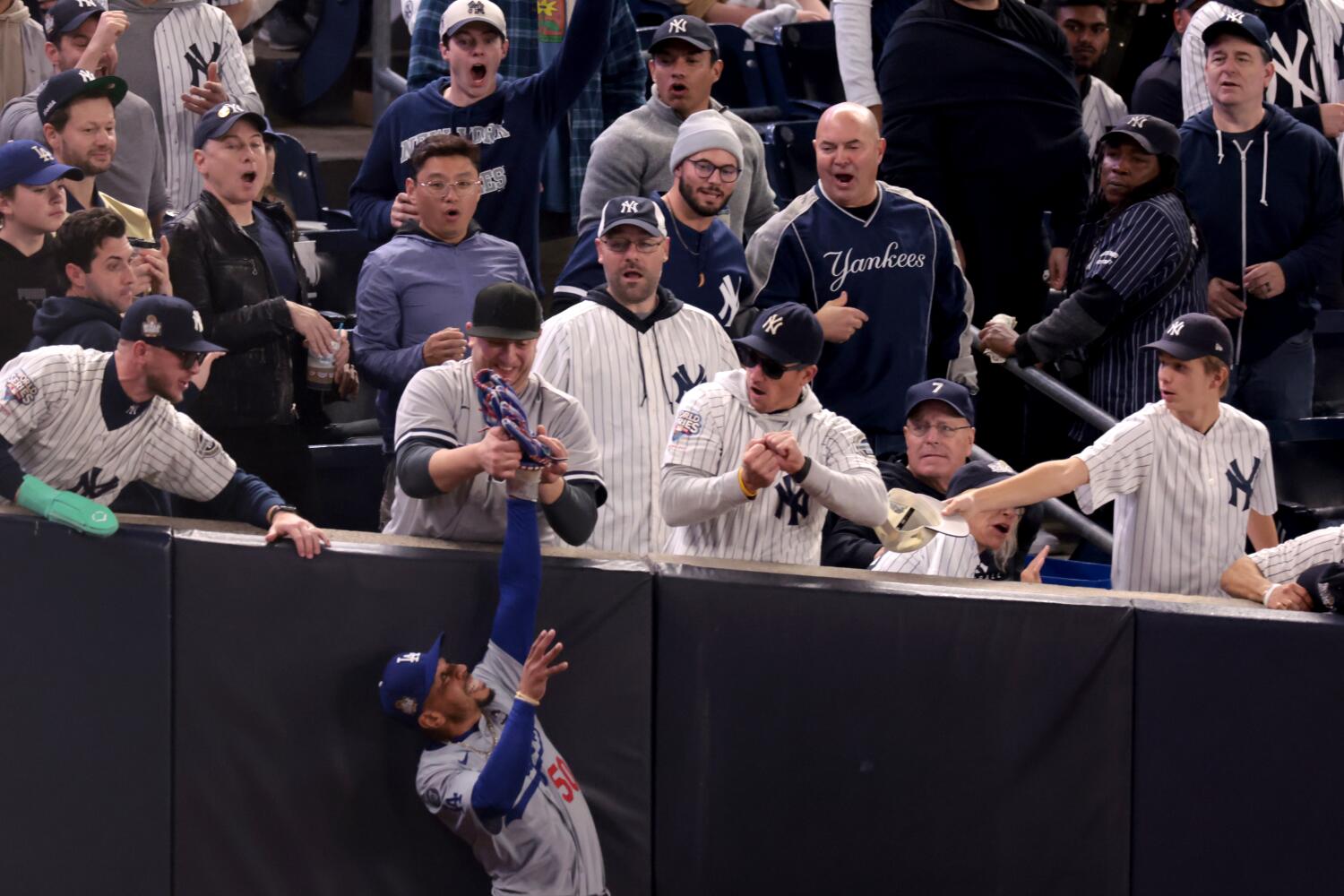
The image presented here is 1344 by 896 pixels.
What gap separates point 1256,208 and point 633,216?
3030 millimetres

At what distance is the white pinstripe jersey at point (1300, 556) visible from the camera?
5500 mm

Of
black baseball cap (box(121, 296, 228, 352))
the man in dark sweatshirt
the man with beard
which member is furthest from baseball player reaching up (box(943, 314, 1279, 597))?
the man with beard

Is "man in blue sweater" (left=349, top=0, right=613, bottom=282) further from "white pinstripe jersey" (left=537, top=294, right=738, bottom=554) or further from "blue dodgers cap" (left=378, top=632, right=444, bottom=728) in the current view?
"blue dodgers cap" (left=378, top=632, right=444, bottom=728)

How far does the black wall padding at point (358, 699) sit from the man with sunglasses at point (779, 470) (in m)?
0.36

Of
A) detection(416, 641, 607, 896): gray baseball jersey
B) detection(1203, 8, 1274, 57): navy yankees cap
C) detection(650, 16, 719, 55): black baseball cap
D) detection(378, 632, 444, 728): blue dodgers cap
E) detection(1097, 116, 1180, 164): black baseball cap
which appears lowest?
detection(416, 641, 607, 896): gray baseball jersey

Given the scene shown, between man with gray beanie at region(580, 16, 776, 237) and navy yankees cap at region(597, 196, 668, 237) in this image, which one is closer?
navy yankees cap at region(597, 196, 668, 237)

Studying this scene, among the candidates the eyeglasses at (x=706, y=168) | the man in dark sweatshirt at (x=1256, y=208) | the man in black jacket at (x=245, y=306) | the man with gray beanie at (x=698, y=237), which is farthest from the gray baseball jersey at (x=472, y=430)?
the man in dark sweatshirt at (x=1256, y=208)

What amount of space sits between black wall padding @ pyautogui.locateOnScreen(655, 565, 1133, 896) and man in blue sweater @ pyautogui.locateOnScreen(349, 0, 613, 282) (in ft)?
7.87

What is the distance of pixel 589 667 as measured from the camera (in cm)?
532

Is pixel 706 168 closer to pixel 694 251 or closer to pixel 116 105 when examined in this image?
pixel 694 251

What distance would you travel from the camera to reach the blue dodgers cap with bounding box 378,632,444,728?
5.14 metres

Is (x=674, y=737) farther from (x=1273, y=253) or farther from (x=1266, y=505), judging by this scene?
(x=1273, y=253)

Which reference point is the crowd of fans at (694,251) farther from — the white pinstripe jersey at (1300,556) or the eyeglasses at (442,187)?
the white pinstripe jersey at (1300,556)

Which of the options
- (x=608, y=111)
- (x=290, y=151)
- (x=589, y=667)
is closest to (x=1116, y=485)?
(x=589, y=667)
